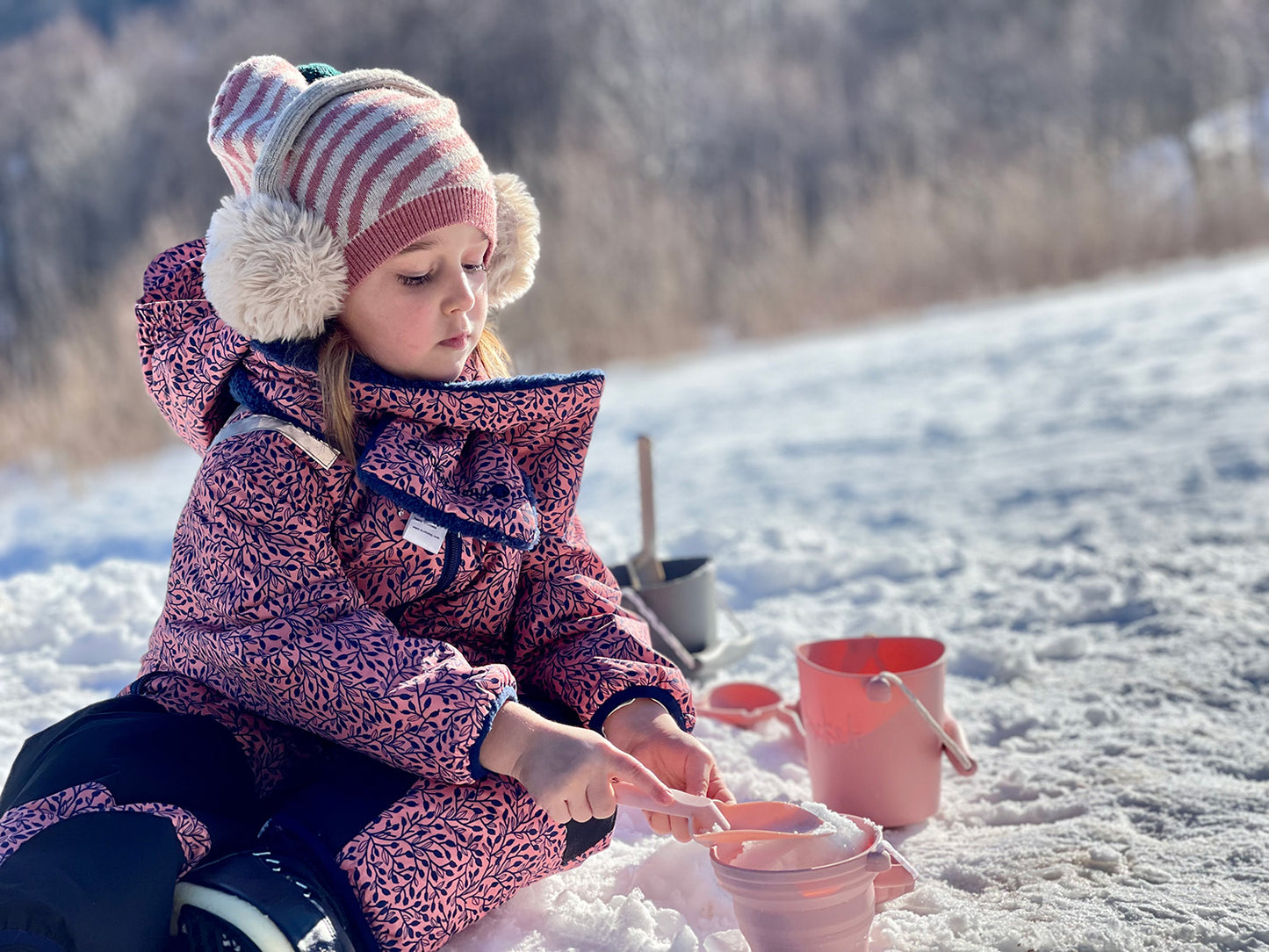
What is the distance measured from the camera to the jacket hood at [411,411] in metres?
1.57

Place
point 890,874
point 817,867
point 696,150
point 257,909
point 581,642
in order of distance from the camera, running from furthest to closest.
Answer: point 696,150 → point 581,642 → point 890,874 → point 817,867 → point 257,909

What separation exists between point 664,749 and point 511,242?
0.82 metres

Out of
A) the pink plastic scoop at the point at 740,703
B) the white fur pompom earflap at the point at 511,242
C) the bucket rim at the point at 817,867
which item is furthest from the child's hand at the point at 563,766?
the pink plastic scoop at the point at 740,703

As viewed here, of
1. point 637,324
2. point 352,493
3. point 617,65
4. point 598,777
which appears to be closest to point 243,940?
point 598,777

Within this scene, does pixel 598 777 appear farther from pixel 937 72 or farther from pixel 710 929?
pixel 937 72

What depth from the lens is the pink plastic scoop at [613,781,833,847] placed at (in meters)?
1.43

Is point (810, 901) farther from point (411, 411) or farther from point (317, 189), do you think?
point (317, 189)

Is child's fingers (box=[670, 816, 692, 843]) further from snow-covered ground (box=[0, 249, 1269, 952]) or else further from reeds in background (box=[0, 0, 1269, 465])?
reeds in background (box=[0, 0, 1269, 465])

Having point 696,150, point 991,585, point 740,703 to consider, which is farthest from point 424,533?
point 696,150

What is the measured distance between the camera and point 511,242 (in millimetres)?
1875

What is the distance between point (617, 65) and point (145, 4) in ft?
43.2

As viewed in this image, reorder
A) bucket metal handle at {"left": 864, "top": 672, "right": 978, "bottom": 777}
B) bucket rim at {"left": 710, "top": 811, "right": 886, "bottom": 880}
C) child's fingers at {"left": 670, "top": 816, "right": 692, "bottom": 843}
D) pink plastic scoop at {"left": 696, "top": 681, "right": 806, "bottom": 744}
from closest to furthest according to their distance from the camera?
bucket rim at {"left": 710, "top": 811, "right": 886, "bottom": 880} < child's fingers at {"left": 670, "top": 816, "right": 692, "bottom": 843} < bucket metal handle at {"left": 864, "top": 672, "right": 978, "bottom": 777} < pink plastic scoop at {"left": 696, "top": 681, "right": 806, "bottom": 744}

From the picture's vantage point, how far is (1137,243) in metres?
8.21

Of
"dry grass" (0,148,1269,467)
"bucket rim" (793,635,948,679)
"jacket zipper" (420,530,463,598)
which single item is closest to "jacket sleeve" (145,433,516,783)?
"jacket zipper" (420,530,463,598)
